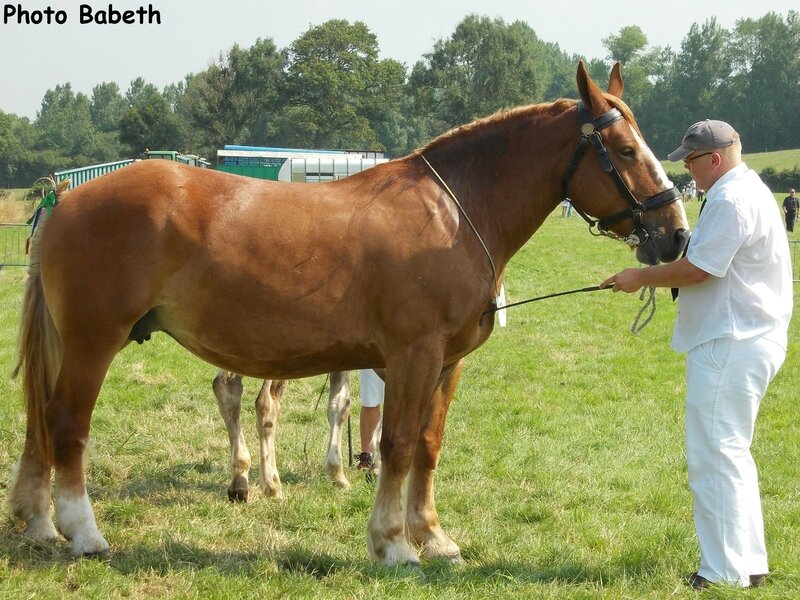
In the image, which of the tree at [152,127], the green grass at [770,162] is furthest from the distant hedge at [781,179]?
the tree at [152,127]

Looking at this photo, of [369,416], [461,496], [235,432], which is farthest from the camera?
[369,416]

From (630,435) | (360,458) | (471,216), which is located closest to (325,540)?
(360,458)

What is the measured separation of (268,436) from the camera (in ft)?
20.8

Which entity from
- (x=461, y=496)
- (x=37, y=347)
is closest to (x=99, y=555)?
(x=37, y=347)

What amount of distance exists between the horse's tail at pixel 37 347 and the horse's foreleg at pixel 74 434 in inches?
8.3

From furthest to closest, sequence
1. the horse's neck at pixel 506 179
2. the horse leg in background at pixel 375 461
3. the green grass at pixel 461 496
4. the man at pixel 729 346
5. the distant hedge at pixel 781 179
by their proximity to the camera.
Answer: the distant hedge at pixel 781 179
the horse leg in background at pixel 375 461
the horse's neck at pixel 506 179
the green grass at pixel 461 496
the man at pixel 729 346

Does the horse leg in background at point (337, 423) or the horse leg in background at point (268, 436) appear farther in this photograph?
the horse leg in background at point (337, 423)

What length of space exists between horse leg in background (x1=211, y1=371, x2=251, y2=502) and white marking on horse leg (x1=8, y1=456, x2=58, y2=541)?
1.42 metres

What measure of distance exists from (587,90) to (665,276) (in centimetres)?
110

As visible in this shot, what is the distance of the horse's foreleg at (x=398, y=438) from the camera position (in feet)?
14.8

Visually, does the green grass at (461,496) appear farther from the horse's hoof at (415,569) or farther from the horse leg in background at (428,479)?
the horse leg in background at (428,479)

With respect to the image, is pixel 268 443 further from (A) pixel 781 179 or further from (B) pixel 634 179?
(A) pixel 781 179

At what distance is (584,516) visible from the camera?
558 centimetres

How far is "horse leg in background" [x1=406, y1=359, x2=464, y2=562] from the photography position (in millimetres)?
5016
